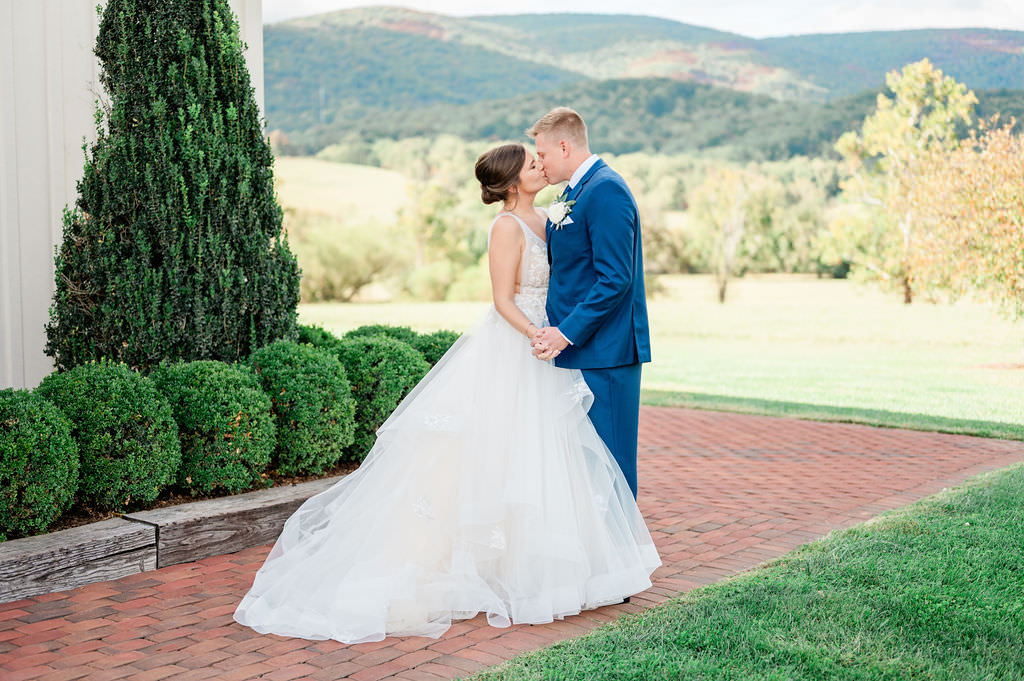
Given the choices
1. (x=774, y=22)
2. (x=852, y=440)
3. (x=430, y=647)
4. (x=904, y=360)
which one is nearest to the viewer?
(x=430, y=647)

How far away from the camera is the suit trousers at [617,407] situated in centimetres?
394

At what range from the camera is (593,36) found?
8781cm

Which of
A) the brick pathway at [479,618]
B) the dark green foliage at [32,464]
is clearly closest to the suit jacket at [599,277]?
the brick pathway at [479,618]

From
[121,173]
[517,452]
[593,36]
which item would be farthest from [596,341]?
[593,36]

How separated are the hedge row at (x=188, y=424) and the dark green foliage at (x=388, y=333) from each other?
0.66m

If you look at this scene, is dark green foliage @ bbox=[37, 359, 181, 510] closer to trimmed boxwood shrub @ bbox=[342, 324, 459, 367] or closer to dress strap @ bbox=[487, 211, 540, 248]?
dress strap @ bbox=[487, 211, 540, 248]

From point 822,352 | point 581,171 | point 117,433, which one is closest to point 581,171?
point 581,171

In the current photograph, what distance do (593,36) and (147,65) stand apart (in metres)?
87.8

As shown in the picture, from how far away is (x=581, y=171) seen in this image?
395cm

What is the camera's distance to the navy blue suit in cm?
375

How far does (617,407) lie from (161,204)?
302cm

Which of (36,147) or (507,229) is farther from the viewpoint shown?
(36,147)

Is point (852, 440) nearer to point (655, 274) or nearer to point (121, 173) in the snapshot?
point (121, 173)

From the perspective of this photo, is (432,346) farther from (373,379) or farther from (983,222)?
(983,222)
